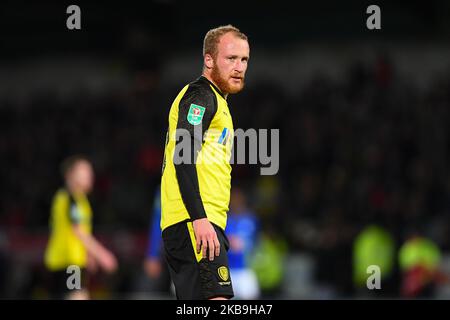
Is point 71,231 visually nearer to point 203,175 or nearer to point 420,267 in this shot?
point 420,267

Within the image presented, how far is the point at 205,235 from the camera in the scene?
4246mm

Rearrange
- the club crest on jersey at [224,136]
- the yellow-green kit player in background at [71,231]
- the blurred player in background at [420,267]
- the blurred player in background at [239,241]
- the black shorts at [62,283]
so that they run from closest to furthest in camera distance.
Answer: the club crest on jersey at [224,136] → the black shorts at [62,283] → the yellow-green kit player in background at [71,231] → the blurred player in background at [239,241] → the blurred player in background at [420,267]

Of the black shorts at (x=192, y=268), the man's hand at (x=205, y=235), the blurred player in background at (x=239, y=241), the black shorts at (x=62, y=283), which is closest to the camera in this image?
the man's hand at (x=205, y=235)

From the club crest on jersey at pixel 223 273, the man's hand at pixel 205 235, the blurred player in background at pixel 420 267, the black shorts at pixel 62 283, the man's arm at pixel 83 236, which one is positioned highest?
the man's hand at pixel 205 235

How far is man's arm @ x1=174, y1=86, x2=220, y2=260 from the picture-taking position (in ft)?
14.0

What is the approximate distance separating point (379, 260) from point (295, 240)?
1.64 meters

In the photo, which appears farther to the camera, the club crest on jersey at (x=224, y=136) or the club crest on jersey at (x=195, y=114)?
the club crest on jersey at (x=224, y=136)

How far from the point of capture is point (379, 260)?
12805mm

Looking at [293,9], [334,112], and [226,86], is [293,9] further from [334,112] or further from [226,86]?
[226,86]

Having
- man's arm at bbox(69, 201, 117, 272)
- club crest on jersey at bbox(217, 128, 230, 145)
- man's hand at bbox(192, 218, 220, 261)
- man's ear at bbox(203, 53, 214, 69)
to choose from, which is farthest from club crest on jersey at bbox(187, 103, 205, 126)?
man's arm at bbox(69, 201, 117, 272)

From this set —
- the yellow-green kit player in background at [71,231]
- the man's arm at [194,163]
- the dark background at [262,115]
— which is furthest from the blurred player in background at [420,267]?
the man's arm at [194,163]

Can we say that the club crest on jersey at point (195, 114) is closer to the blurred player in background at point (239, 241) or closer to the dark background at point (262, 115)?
the blurred player in background at point (239, 241)

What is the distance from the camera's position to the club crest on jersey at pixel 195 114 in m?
4.37

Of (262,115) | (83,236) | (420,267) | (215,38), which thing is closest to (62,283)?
(83,236)
